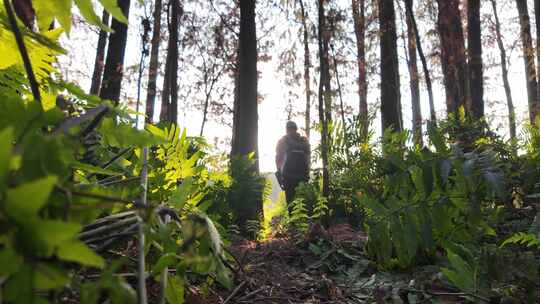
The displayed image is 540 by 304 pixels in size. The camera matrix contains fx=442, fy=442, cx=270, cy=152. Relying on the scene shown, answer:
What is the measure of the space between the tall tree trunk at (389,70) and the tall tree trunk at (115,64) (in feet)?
16.2

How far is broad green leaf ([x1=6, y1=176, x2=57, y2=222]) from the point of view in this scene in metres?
0.43

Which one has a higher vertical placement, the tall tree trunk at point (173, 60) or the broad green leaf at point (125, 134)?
the tall tree trunk at point (173, 60)

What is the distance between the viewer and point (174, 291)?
112 cm

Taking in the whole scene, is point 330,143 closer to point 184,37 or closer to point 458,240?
point 458,240

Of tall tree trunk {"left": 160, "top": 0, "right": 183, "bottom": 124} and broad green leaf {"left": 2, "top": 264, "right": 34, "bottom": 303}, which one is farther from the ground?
tall tree trunk {"left": 160, "top": 0, "right": 183, "bottom": 124}

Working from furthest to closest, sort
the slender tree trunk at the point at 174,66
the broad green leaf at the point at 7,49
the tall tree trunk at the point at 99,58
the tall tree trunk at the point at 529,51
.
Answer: the tall tree trunk at the point at 529,51, the tall tree trunk at the point at 99,58, the slender tree trunk at the point at 174,66, the broad green leaf at the point at 7,49

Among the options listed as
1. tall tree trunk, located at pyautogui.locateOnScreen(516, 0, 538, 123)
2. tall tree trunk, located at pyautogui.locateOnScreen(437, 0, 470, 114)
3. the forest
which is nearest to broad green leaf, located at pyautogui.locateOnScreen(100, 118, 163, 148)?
the forest

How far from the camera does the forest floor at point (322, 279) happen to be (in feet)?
5.61

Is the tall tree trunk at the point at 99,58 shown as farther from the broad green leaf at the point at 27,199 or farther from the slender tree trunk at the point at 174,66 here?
the broad green leaf at the point at 27,199

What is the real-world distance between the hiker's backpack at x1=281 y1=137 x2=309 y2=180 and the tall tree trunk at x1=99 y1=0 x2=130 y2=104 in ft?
10.8

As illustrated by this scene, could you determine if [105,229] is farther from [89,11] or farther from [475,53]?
[475,53]

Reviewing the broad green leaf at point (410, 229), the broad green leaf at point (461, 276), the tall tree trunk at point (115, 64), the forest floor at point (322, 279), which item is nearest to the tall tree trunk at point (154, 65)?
the tall tree trunk at point (115, 64)

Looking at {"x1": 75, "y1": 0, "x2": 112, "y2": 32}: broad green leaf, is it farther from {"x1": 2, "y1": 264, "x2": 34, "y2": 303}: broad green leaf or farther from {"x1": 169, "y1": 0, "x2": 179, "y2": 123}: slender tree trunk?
{"x1": 169, "y1": 0, "x2": 179, "y2": 123}: slender tree trunk

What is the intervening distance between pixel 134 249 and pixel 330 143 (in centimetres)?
390
